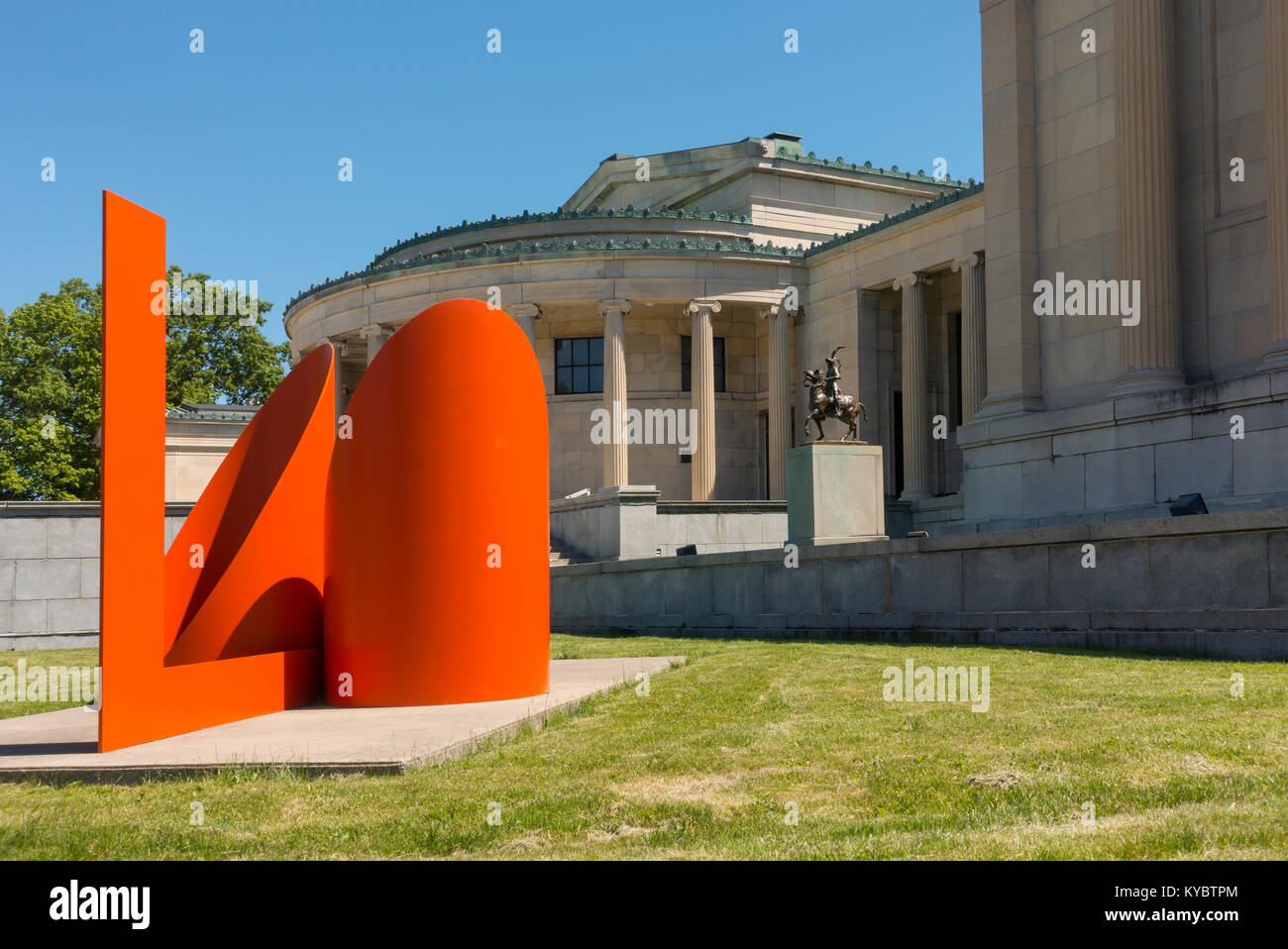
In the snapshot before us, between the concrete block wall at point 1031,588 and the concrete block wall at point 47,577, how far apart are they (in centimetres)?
A: 1484

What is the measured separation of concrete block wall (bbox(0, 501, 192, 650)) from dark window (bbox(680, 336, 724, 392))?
28894 mm

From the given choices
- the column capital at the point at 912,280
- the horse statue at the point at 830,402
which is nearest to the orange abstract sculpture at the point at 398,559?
the horse statue at the point at 830,402

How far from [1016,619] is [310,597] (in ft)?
38.1

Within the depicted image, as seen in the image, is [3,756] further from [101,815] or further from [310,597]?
[310,597]

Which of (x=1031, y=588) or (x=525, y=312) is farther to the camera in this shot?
(x=525, y=312)

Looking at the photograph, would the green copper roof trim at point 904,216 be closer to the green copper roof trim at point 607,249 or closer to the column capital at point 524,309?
the green copper roof trim at point 607,249

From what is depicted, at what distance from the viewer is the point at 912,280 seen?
4675cm

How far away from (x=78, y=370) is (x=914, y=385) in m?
46.7

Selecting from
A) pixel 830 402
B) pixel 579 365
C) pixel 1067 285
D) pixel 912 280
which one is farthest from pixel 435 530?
pixel 579 365

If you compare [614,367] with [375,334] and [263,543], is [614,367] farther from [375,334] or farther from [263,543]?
[263,543]

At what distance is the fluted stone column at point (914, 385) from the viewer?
46.9 m

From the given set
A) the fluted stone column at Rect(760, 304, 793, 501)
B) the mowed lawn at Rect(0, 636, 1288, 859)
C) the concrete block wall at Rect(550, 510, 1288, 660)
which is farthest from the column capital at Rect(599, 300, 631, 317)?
the mowed lawn at Rect(0, 636, 1288, 859)
